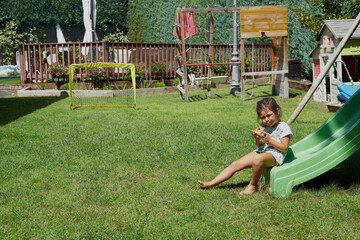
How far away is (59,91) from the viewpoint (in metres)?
13.7

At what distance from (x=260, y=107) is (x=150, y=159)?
1.72m

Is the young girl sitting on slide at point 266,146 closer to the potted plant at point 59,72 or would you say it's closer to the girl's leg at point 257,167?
the girl's leg at point 257,167

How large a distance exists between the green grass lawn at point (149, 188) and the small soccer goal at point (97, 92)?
6.27ft

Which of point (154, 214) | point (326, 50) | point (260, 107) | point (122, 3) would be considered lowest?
point (154, 214)

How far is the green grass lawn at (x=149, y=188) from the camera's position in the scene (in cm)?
322

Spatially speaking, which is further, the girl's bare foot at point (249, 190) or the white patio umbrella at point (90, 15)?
the white patio umbrella at point (90, 15)

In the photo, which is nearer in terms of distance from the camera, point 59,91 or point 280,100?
point 280,100

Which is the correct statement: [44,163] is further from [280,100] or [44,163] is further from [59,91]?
[59,91]

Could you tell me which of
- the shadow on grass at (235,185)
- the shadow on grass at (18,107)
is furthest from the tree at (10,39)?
the shadow on grass at (235,185)

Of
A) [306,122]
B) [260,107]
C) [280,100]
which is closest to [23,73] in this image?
[280,100]

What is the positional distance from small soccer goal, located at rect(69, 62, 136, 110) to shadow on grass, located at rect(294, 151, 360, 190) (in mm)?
5486

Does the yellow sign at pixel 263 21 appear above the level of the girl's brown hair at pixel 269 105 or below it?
above

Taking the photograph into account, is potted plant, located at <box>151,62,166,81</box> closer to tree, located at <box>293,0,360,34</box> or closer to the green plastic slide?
tree, located at <box>293,0,360,34</box>

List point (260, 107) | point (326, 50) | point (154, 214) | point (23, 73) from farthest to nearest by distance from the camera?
1. point (23, 73)
2. point (326, 50)
3. point (260, 107)
4. point (154, 214)
